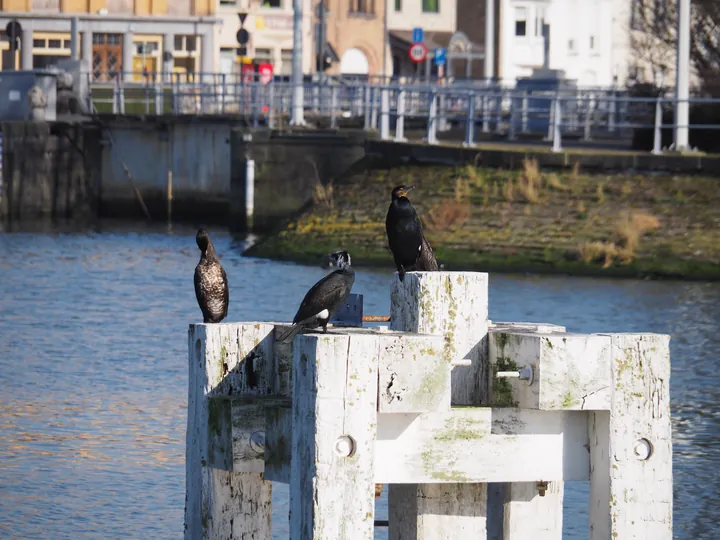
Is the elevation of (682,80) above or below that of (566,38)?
below

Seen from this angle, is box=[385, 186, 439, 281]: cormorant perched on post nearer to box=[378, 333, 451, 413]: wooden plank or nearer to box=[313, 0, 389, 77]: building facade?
box=[378, 333, 451, 413]: wooden plank

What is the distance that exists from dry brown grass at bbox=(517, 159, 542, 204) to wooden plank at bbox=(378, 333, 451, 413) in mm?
24659

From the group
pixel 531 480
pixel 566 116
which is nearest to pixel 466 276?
pixel 531 480

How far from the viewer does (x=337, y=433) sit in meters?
7.98

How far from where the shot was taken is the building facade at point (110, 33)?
6906cm

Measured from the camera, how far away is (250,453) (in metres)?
8.77

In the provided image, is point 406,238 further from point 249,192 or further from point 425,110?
point 425,110

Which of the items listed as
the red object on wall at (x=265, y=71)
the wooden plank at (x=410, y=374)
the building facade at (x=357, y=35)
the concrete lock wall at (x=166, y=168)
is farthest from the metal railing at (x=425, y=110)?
the building facade at (x=357, y=35)

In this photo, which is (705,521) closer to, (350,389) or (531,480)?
(531,480)

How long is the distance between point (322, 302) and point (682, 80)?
2464 centimetres

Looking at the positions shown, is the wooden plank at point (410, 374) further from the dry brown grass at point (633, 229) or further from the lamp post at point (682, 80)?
the lamp post at point (682, 80)

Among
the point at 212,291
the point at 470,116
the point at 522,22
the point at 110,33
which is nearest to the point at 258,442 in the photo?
the point at 212,291

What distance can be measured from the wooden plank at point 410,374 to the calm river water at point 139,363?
16.6ft

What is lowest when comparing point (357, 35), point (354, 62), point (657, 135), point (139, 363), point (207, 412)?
point (139, 363)
